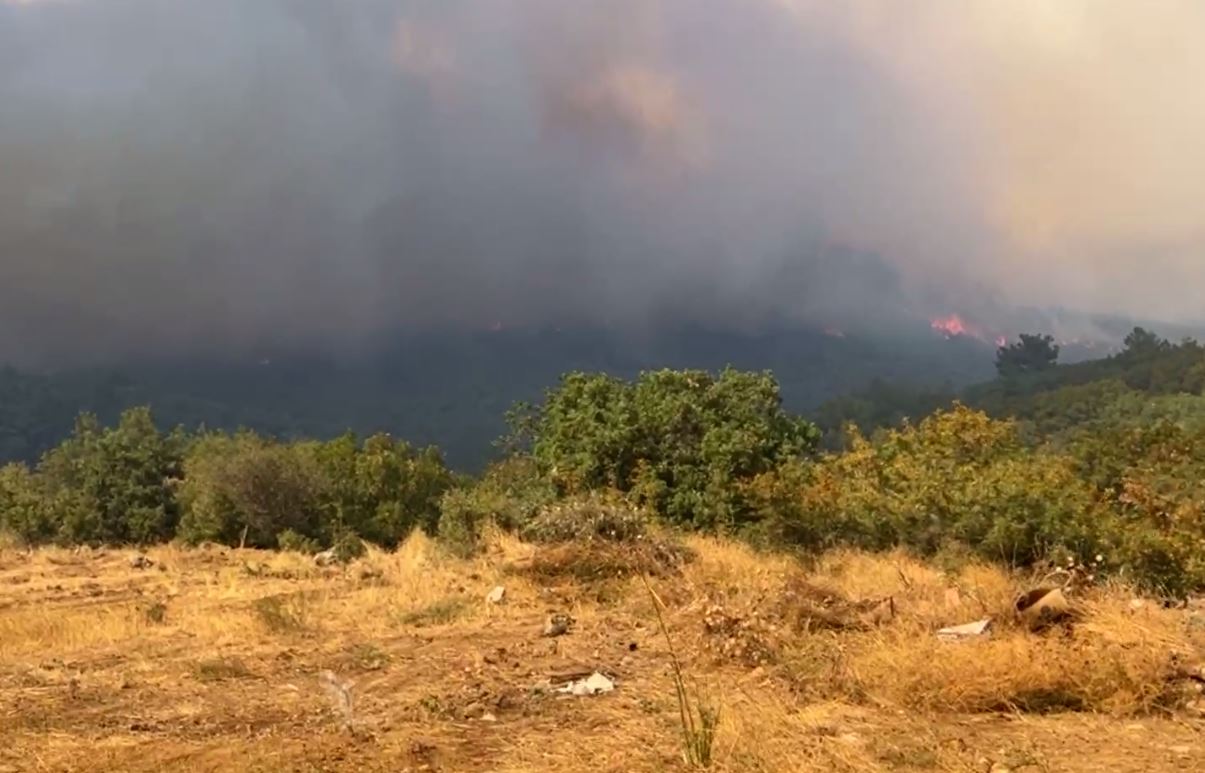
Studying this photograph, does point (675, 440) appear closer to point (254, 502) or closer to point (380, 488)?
point (254, 502)

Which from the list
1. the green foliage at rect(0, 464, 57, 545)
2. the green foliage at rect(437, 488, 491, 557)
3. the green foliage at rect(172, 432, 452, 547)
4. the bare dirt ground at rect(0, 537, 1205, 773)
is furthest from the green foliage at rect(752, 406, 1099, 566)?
the green foliage at rect(0, 464, 57, 545)

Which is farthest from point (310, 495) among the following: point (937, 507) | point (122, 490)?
point (937, 507)

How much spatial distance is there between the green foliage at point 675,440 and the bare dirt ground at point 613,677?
22.6 feet

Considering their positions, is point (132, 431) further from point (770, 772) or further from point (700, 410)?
point (770, 772)

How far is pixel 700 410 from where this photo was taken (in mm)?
22000

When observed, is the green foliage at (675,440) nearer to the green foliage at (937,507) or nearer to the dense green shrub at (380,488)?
the green foliage at (937,507)

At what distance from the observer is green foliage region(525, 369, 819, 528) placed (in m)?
20.3

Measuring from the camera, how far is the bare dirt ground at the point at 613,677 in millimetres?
6000

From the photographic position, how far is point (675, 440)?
2159cm

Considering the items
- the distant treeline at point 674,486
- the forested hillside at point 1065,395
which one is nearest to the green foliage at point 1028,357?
the forested hillside at point 1065,395

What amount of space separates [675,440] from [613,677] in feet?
44.2

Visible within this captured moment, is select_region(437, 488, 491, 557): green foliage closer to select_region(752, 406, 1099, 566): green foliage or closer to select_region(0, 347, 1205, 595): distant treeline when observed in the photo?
select_region(0, 347, 1205, 595): distant treeline

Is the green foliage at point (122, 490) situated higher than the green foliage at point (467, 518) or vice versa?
the green foliage at point (467, 518)

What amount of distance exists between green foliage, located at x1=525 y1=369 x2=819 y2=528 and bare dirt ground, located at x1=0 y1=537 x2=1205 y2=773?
689cm
